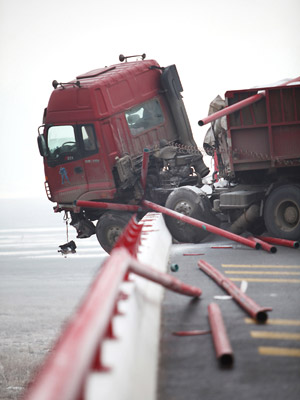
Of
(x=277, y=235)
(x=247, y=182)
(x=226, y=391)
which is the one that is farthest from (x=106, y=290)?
(x=247, y=182)

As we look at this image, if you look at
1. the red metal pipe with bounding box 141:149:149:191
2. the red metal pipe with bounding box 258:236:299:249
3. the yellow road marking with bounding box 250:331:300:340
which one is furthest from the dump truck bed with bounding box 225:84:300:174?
the yellow road marking with bounding box 250:331:300:340

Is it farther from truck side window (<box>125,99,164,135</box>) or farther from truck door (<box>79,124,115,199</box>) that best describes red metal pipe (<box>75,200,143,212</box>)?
truck side window (<box>125,99,164,135</box>)

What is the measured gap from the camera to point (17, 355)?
56.8m

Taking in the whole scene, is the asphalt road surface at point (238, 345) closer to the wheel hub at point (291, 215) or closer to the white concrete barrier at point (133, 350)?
the white concrete barrier at point (133, 350)

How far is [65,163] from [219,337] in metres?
10.2

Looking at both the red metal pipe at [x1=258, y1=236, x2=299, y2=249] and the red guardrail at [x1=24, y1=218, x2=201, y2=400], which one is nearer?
the red guardrail at [x1=24, y1=218, x2=201, y2=400]

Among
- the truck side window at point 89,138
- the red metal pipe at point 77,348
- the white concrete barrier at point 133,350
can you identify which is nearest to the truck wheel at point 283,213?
the truck side window at point 89,138

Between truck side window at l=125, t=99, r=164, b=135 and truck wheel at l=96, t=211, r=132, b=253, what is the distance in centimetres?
207

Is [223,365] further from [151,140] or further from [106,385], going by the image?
[151,140]

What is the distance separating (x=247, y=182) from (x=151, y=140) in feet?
12.3

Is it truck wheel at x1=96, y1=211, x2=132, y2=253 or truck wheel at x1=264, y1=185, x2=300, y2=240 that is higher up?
truck wheel at x1=264, y1=185, x2=300, y2=240

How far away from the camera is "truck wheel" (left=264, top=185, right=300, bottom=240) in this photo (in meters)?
10.3

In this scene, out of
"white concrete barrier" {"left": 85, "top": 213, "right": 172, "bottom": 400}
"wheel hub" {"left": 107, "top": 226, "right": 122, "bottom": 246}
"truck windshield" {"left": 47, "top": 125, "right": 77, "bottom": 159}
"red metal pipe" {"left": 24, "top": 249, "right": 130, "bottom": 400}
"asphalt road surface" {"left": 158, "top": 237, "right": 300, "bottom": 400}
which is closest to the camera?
"red metal pipe" {"left": 24, "top": 249, "right": 130, "bottom": 400}

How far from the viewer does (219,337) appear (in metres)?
4.66
